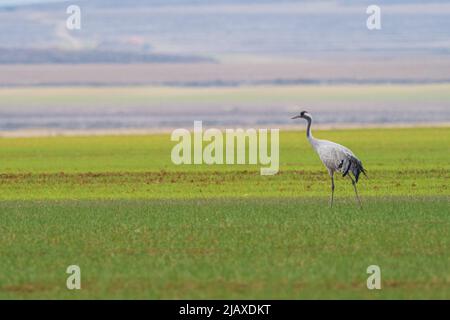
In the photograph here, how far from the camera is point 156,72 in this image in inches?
3036

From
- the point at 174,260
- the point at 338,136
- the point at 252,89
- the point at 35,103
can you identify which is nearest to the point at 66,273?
the point at 174,260

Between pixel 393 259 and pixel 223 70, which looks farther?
pixel 223 70

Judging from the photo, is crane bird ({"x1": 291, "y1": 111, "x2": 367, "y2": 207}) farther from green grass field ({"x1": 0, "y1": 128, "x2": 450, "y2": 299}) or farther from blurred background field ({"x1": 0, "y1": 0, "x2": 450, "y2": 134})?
blurred background field ({"x1": 0, "y1": 0, "x2": 450, "y2": 134})

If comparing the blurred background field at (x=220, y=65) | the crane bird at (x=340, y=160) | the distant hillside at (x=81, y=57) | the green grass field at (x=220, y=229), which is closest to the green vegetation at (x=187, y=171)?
the green grass field at (x=220, y=229)

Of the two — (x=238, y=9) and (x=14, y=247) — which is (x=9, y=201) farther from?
(x=238, y=9)

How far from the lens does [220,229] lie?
827 inches

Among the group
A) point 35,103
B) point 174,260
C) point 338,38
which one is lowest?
point 174,260

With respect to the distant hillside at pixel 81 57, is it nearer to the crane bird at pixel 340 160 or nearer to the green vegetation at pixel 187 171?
the green vegetation at pixel 187 171

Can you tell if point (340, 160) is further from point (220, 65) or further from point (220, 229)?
point (220, 65)

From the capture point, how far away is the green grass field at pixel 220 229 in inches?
640

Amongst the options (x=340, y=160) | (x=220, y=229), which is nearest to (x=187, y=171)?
(x=340, y=160)

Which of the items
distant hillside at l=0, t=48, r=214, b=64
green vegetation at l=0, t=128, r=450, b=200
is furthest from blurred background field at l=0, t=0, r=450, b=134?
green vegetation at l=0, t=128, r=450, b=200
